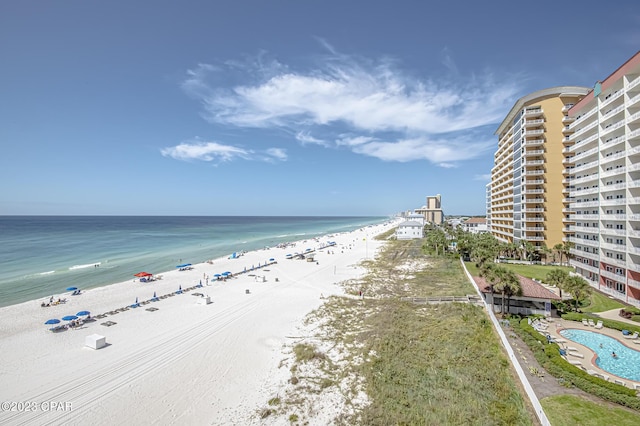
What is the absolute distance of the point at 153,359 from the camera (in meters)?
18.0

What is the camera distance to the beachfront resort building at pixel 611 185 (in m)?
28.4

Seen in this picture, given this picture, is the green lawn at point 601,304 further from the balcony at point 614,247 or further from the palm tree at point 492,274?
the palm tree at point 492,274

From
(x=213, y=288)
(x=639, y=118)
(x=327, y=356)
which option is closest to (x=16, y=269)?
(x=213, y=288)

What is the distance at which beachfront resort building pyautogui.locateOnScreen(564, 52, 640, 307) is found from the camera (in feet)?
93.0

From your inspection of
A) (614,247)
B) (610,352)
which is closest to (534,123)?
(614,247)

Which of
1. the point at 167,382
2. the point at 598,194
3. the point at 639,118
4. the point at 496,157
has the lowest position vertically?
the point at 167,382

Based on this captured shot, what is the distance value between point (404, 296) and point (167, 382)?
23.1 metres

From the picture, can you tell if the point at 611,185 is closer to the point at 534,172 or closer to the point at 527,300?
the point at 534,172

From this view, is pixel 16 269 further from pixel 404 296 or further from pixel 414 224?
pixel 414 224

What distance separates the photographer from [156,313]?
2681 centimetres

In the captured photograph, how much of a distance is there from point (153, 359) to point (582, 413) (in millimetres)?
22620

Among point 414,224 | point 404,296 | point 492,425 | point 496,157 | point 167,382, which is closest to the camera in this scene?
point 492,425

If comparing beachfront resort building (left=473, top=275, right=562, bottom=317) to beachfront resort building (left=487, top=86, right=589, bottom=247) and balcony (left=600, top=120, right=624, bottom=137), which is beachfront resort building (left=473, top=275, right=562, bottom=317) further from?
beachfront resort building (left=487, top=86, right=589, bottom=247)

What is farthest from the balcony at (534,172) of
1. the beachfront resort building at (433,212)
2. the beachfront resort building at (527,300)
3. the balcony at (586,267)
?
the beachfront resort building at (433,212)
